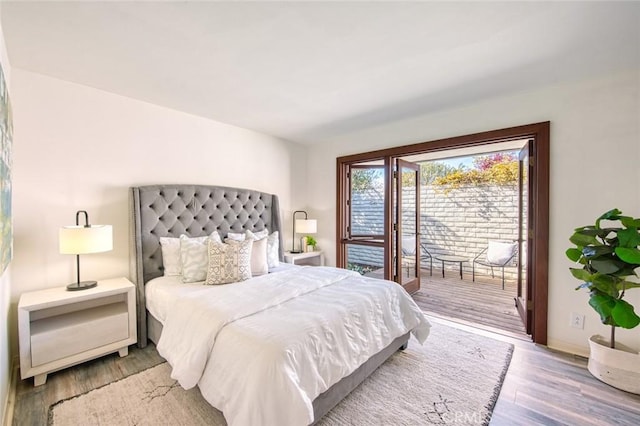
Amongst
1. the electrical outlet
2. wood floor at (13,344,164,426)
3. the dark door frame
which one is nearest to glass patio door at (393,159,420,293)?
the dark door frame

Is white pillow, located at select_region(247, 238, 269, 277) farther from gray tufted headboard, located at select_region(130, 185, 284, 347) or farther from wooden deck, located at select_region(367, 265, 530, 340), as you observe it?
wooden deck, located at select_region(367, 265, 530, 340)

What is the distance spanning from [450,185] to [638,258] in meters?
4.31

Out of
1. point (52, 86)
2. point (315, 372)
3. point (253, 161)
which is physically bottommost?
point (315, 372)

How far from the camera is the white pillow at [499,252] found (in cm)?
475

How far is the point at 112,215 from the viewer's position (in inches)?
105

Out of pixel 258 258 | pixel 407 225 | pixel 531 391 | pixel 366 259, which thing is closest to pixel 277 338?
pixel 258 258

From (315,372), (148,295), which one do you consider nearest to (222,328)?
(315,372)

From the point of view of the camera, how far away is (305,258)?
13.8 feet

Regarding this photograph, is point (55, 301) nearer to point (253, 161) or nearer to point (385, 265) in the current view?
point (253, 161)

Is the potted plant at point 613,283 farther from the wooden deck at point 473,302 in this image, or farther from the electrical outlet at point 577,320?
the wooden deck at point 473,302

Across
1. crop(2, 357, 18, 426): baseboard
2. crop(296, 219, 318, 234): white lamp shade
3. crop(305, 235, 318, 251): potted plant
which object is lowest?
crop(2, 357, 18, 426): baseboard

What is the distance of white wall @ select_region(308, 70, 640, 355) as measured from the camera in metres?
2.23

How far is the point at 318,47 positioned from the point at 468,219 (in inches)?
200

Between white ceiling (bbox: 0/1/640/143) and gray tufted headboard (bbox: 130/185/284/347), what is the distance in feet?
3.24
